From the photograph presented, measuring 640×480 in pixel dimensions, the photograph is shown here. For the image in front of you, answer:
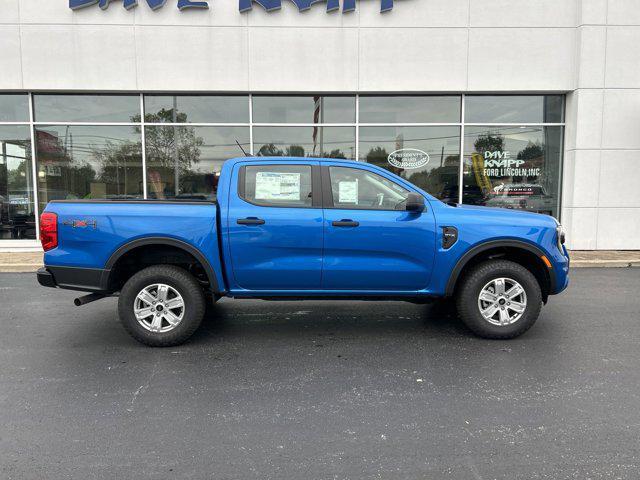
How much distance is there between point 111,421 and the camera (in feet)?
10.6

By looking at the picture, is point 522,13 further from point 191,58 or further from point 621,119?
point 191,58

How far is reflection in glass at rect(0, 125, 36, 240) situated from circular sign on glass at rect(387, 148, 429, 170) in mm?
8844

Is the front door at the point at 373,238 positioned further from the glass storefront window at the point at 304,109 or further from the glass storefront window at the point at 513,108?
the glass storefront window at the point at 513,108

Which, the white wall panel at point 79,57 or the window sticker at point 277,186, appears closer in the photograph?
the window sticker at point 277,186

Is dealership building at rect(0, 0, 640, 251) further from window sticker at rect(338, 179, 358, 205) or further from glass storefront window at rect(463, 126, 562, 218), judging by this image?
window sticker at rect(338, 179, 358, 205)

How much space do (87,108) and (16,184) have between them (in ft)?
8.47

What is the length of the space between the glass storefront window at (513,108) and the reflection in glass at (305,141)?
2.98 meters

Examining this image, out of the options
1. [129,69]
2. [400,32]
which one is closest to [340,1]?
[400,32]

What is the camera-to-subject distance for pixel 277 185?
4.75 metres

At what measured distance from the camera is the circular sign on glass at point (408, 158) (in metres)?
11.3

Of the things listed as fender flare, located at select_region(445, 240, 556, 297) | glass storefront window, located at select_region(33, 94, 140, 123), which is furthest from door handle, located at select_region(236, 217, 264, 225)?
glass storefront window, located at select_region(33, 94, 140, 123)

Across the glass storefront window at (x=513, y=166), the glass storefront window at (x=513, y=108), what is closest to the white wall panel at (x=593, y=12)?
the glass storefront window at (x=513, y=108)

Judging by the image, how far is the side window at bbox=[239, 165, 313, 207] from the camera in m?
4.71

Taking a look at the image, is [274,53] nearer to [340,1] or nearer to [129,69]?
[340,1]
